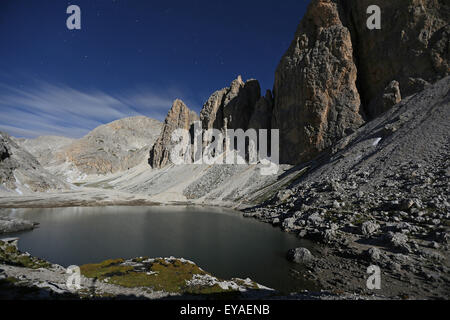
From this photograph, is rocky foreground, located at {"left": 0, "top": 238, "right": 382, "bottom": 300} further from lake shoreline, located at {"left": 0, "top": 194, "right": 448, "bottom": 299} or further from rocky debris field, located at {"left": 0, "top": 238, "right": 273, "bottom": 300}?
lake shoreline, located at {"left": 0, "top": 194, "right": 448, "bottom": 299}

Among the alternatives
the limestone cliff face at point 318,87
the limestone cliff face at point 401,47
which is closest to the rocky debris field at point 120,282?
the limestone cliff face at point 318,87

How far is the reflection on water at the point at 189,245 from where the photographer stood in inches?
711

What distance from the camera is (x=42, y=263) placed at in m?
16.9

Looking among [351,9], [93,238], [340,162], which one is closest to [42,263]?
[93,238]

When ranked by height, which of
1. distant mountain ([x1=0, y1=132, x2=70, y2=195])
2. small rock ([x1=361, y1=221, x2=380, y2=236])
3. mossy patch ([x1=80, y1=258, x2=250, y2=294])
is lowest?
mossy patch ([x1=80, y1=258, x2=250, y2=294])

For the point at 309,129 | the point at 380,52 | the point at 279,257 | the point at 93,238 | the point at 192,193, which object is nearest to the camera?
the point at 279,257

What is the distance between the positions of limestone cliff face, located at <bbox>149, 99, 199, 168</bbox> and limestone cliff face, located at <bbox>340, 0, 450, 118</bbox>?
111 meters

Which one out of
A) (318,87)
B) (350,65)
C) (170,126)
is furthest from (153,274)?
(170,126)

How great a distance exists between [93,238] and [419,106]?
211 feet

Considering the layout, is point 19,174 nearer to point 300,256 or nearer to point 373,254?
point 300,256

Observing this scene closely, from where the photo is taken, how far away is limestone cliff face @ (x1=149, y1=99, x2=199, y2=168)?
14875cm

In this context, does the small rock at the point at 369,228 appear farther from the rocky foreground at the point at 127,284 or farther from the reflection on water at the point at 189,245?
the rocky foreground at the point at 127,284

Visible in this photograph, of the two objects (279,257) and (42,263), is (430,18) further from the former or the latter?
(42,263)

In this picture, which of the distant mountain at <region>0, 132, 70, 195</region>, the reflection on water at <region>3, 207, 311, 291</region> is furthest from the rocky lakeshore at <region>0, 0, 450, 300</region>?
the reflection on water at <region>3, 207, 311, 291</region>
